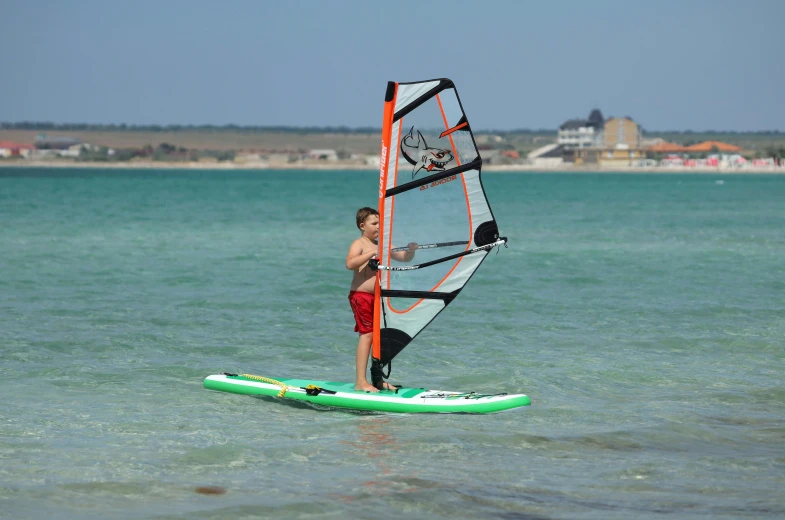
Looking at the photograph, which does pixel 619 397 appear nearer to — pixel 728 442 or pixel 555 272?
pixel 728 442

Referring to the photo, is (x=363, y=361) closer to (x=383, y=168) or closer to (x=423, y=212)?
(x=423, y=212)

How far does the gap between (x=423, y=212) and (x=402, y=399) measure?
1.46 metres

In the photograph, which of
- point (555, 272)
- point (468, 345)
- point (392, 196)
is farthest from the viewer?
point (555, 272)

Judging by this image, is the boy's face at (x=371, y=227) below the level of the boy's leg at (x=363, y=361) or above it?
above

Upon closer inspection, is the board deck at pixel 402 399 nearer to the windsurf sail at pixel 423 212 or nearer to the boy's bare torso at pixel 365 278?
the windsurf sail at pixel 423 212

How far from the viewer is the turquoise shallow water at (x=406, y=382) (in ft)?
21.9

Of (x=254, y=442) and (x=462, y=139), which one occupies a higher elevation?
(x=462, y=139)

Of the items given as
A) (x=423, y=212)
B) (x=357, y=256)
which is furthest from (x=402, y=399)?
(x=423, y=212)

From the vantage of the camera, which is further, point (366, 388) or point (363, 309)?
point (366, 388)

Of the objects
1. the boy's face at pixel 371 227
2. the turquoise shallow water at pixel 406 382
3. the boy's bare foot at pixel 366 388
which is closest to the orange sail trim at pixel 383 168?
the boy's face at pixel 371 227

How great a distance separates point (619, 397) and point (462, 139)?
277 cm

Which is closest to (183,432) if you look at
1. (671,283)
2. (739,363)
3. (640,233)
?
(739,363)

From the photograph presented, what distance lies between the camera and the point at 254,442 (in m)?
7.90

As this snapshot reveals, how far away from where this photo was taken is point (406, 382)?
10289 millimetres
